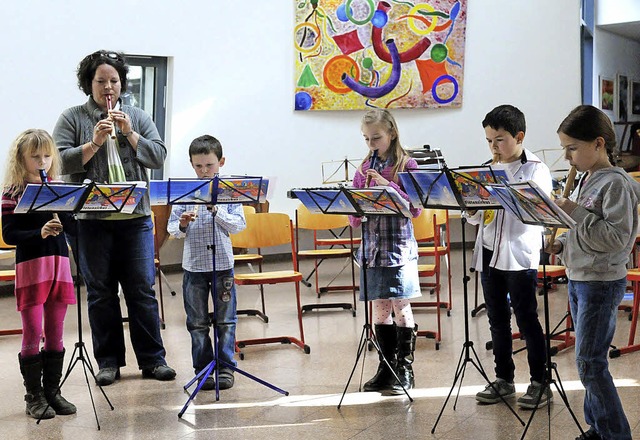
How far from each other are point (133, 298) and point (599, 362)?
7.98 feet

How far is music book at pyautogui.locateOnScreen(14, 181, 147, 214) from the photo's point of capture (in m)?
3.46

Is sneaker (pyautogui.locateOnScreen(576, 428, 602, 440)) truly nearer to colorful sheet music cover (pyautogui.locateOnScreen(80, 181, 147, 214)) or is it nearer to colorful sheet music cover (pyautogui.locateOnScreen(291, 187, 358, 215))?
colorful sheet music cover (pyautogui.locateOnScreen(291, 187, 358, 215))

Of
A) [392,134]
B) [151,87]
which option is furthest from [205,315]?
[151,87]

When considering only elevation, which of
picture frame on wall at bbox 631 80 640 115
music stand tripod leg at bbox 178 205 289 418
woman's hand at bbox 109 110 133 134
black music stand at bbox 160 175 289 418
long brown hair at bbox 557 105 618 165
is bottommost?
music stand tripod leg at bbox 178 205 289 418

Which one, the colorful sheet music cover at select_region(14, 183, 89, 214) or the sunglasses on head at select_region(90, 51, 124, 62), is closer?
the colorful sheet music cover at select_region(14, 183, 89, 214)

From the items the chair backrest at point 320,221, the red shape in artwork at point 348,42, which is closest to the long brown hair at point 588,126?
the chair backrest at point 320,221

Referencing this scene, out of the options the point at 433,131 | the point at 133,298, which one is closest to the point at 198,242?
the point at 133,298

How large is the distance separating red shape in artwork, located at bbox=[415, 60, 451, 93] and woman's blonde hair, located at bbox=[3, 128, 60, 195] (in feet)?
21.0

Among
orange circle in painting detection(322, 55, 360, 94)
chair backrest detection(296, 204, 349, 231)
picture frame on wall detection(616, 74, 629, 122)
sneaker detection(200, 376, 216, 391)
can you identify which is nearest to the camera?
sneaker detection(200, 376, 216, 391)

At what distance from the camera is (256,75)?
908 cm

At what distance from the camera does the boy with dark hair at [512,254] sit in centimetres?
376

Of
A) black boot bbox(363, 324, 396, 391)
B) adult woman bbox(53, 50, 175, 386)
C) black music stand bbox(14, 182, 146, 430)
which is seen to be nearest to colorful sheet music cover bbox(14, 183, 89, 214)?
black music stand bbox(14, 182, 146, 430)

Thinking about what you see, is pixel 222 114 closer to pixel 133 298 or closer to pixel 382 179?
pixel 133 298

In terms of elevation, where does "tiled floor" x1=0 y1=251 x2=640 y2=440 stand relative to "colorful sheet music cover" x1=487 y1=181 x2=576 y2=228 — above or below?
below
